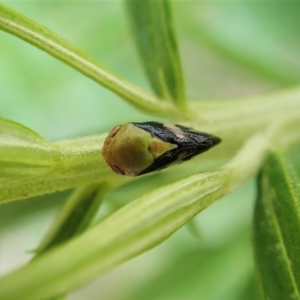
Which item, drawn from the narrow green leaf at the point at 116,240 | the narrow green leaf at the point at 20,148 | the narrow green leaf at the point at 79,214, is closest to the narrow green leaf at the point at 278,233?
the narrow green leaf at the point at 116,240

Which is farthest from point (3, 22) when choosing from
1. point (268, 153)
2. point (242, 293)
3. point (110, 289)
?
point (110, 289)

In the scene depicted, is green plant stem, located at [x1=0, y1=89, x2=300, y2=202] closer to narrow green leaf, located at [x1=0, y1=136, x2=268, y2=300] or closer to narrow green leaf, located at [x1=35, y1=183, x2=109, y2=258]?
narrow green leaf, located at [x1=35, y1=183, x2=109, y2=258]

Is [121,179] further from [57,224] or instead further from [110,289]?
[110,289]

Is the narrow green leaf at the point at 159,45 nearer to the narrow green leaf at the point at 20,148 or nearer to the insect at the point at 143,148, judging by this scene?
the insect at the point at 143,148

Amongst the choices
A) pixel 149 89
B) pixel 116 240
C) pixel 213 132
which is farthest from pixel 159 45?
pixel 149 89

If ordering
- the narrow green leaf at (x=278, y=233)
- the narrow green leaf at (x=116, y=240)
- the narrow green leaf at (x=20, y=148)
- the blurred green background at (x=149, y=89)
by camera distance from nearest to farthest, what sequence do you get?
the narrow green leaf at (x=116, y=240) → the narrow green leaf at (x=20, y=148) → the narrow green leaf at (x=278, y=233) → the blurred green background at (x=149, y=89)
